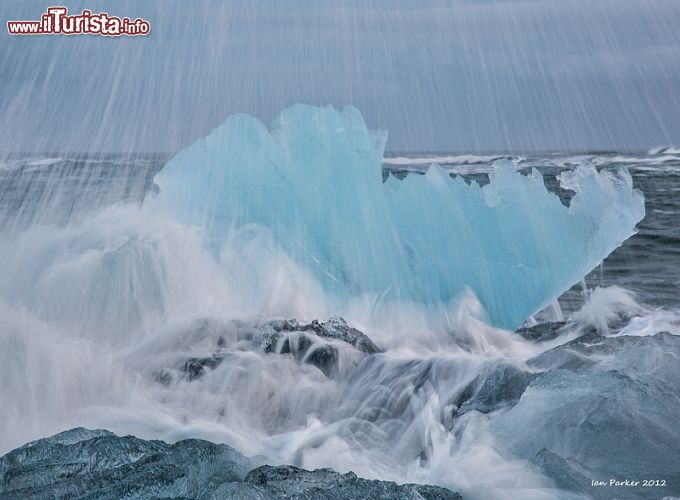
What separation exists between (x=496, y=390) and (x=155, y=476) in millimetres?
3003

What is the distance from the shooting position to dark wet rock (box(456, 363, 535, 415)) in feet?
18.0

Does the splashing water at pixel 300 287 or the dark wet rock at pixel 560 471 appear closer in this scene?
the dark wet rock at pixel 560 471

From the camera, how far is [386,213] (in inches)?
332

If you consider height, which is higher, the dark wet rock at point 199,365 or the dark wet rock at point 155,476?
the dark wet rock at point 199,365

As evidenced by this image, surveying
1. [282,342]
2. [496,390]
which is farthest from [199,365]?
[496,390]

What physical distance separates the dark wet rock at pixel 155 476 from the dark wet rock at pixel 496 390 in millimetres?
1639

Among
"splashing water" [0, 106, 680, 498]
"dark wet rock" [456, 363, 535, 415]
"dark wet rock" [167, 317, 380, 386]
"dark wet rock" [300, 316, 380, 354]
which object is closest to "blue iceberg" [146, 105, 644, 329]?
"splashing water" [0, 106, 680, 498]

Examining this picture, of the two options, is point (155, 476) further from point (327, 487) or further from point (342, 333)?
point (342, 333)

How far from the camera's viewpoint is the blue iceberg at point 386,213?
8016 millimetres

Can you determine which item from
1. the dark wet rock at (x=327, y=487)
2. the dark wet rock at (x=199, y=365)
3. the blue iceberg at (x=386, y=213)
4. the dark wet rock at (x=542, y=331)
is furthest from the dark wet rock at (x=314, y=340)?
the dark wet rock at (x=327, y=487)

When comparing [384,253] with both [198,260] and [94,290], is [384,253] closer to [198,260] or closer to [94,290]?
[198,260]

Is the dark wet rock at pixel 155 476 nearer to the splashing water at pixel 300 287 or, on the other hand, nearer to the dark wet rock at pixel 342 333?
the splashing water at pixel 300 287

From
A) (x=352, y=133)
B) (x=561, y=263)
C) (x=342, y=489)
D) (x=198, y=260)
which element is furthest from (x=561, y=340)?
(x=342, y=489)

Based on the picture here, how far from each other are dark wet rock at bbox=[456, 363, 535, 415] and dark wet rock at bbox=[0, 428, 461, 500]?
1639mm
